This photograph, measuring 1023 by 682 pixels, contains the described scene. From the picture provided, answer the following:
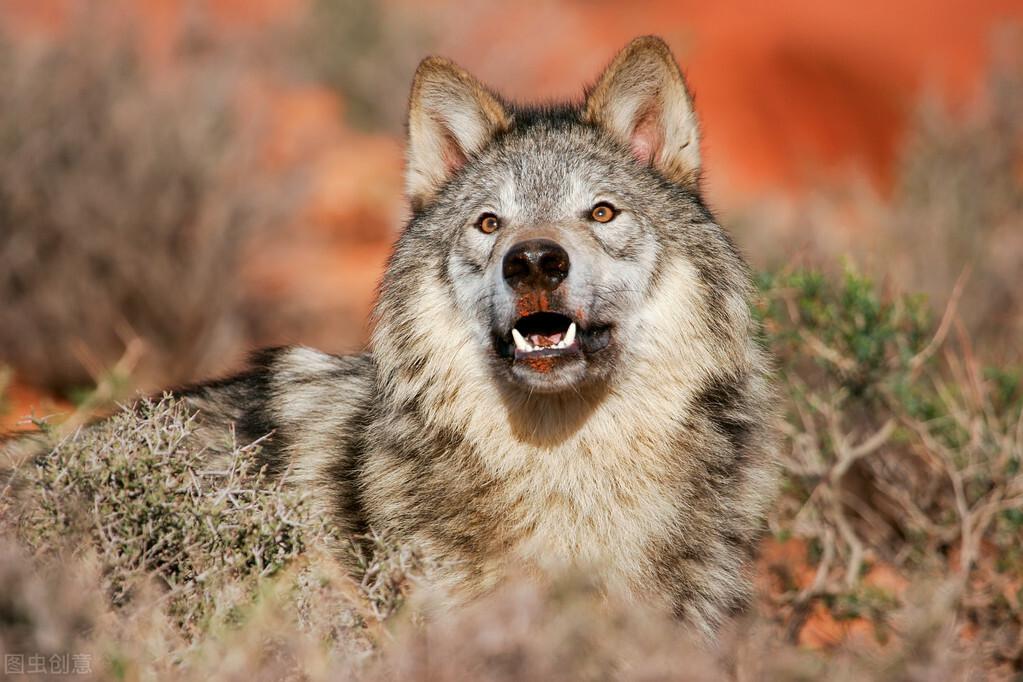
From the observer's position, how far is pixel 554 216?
3900mm

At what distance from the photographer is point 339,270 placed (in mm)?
12961

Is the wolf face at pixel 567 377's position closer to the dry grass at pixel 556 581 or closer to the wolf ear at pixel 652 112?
the wolf ear at pixel 652 112

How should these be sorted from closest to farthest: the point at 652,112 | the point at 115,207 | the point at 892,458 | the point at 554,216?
1. the point at 554,216
2. the point at 652,112
3. the point at 892,458
4. the point at 115,207

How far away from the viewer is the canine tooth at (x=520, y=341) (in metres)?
3.68

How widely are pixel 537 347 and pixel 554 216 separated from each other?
1.70ft

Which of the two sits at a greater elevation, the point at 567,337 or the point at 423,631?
the point at 567,337

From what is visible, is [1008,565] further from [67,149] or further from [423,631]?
[67,149]

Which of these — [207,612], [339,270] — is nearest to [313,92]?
[339,270]

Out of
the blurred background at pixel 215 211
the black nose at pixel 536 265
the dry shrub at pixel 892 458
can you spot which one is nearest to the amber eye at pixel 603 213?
the black nose at pixel 536 265

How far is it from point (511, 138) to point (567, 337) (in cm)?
91

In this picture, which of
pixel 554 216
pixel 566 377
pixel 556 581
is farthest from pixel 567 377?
pixel 556 581

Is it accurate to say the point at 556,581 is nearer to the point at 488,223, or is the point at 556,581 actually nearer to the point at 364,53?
the point at 488,223

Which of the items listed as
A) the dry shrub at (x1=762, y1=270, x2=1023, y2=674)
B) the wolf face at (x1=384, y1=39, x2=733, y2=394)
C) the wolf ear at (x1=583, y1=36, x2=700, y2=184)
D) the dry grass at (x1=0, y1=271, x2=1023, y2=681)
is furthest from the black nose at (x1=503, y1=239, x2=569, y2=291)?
the dry shrub at (x1=762, y1=270, x2=1023, y2=674)

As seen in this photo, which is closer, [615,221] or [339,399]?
[615,221]
